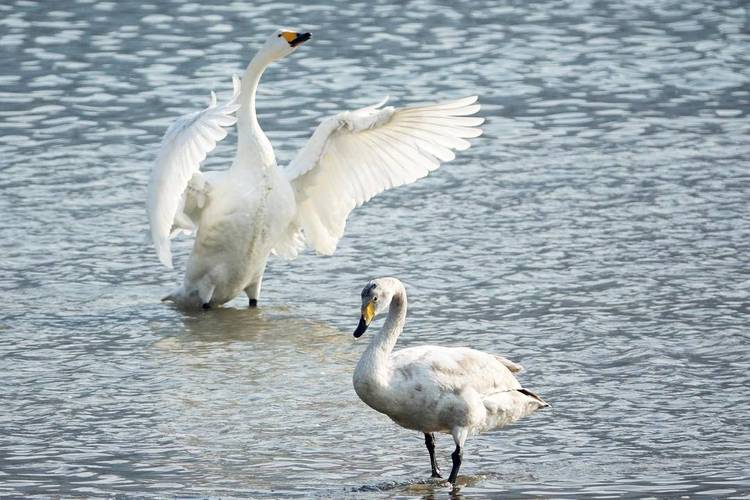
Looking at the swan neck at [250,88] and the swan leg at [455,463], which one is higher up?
the swan neck at [250,88]

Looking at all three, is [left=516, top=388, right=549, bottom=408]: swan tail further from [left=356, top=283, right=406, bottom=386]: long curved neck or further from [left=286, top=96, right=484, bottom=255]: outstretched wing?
[left=286, top=96, right=484, bottom=255]: outstretched wing

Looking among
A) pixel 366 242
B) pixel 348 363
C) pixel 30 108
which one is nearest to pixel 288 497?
pixel 348 363

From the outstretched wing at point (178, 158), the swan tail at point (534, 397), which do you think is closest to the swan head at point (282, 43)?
the outstretched wing at point (178, 158)

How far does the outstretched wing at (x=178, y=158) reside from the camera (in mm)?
11273

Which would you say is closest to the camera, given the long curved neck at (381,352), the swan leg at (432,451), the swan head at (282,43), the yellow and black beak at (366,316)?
the long curved neck at (381,352)

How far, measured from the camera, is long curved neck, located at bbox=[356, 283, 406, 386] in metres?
8.54

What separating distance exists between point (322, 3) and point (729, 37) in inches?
203

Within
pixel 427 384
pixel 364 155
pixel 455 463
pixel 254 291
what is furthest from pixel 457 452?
pixel 254 291

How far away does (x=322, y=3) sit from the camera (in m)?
21.6

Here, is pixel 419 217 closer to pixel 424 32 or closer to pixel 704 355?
pixel 704 355

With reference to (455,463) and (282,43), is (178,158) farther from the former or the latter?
(455,463)

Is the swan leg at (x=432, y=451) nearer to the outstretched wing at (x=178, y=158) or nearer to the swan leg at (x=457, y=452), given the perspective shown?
the swan leg at (x=457, y=452)

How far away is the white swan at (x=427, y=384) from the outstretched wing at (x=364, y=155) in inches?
118

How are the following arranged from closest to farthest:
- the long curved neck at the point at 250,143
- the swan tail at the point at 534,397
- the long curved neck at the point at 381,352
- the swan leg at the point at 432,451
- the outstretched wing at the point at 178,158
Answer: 1. the long curved neck at the point at 381,352
2. the swan leg at the point at 432,451
3. the swan tail at the point at 534,397
4. the outstretched wing at the point at 178,158
5. the long curved neck at the point at 250,143
